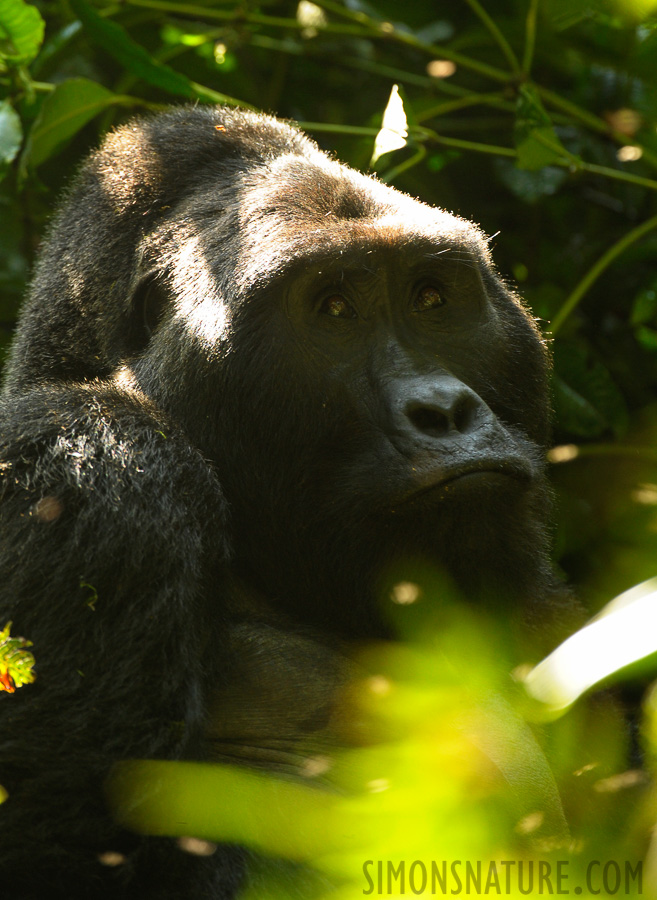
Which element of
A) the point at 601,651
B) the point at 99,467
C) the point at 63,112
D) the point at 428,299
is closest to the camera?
the point at 601,651

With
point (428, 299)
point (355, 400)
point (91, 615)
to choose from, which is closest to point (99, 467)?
point (91, 615)

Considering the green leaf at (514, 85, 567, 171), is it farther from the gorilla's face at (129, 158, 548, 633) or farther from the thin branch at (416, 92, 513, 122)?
the gorilla's face at (129, 158, 548, 633)

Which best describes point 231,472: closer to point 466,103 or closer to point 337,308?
point 337,308

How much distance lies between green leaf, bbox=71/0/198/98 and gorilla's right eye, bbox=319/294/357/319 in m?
1.56

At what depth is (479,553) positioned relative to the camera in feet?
8.70

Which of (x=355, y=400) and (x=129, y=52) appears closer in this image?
(x=355, y=400)

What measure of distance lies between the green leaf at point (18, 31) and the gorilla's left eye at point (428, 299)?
1.90m

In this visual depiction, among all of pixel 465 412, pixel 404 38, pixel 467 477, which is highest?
pixel 404 38

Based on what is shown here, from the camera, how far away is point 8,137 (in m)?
3.70

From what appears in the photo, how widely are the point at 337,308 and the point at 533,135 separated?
1503mm

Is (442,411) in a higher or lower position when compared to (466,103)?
lower

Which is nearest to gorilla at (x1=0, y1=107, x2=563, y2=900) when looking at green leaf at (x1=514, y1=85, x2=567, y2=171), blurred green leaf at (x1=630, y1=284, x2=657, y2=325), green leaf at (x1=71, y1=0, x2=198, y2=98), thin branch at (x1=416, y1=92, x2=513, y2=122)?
green leaf at (x1=71, y1=0, x2=198, y2=98)

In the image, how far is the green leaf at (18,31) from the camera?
11.9 ft

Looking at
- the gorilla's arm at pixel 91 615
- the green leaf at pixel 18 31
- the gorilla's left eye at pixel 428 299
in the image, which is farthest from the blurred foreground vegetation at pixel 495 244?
the gorilla's left eye at pixel 428 299
